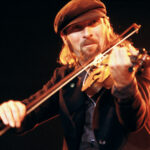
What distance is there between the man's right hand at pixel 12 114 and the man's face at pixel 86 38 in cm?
49

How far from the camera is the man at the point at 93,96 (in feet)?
2.72

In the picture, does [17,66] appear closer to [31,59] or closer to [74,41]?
[31,59]

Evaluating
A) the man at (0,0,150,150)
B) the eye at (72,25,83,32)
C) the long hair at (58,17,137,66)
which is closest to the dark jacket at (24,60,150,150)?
the man at (0,0,150,150)

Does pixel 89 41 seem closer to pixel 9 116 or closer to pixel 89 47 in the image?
pixel 89 47

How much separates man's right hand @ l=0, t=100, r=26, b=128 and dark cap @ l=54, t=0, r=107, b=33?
574 millimetres

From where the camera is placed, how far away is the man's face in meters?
1.20

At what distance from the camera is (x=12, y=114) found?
3.11 feet

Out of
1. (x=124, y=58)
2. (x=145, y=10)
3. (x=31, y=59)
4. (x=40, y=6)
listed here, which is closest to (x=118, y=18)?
(x=145, y=10)

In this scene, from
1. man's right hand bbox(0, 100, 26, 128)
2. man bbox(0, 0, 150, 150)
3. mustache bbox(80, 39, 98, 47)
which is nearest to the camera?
man bbox(0, 0, 150, 150)

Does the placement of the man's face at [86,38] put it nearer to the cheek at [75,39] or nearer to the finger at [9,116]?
the cheek at [75,39]

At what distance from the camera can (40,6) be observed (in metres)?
2.03

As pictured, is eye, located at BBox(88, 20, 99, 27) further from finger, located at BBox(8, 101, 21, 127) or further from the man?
finger, located at BBox(8, 101, 21, 127)

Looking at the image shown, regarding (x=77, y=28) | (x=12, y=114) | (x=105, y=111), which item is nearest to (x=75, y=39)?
(x=77, y=28)

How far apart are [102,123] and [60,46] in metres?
1.17
